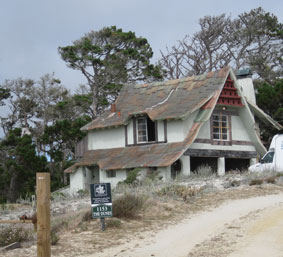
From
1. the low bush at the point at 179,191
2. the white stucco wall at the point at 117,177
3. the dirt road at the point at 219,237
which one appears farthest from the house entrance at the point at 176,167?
the dirt road at the point at 219,237

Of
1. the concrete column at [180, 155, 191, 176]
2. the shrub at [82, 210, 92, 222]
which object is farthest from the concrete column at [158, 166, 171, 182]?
the shrub at [82, 210, 92, 222]

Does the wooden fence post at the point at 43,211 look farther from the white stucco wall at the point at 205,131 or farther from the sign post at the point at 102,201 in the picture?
the white stucco wall at the point at 205,131

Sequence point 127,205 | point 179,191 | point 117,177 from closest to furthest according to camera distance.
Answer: point 127,205
point 179,191
point 117,177

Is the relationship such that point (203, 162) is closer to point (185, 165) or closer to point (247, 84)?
point (185, 165)

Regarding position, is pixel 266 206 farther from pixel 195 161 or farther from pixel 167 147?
pixel 195 161

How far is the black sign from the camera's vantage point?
1516 centimetres

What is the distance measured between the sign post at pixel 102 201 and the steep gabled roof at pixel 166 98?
17015mm

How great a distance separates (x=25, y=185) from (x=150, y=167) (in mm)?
11212

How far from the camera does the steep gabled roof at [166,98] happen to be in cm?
3316

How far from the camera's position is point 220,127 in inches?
1389

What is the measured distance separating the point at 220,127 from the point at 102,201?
827 inches

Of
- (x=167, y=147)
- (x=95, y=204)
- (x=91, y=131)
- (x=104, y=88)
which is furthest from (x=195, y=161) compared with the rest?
(x=95, y=204)

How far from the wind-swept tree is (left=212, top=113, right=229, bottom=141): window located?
16.7 metres

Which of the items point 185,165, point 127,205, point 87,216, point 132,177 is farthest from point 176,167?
point 87,216
